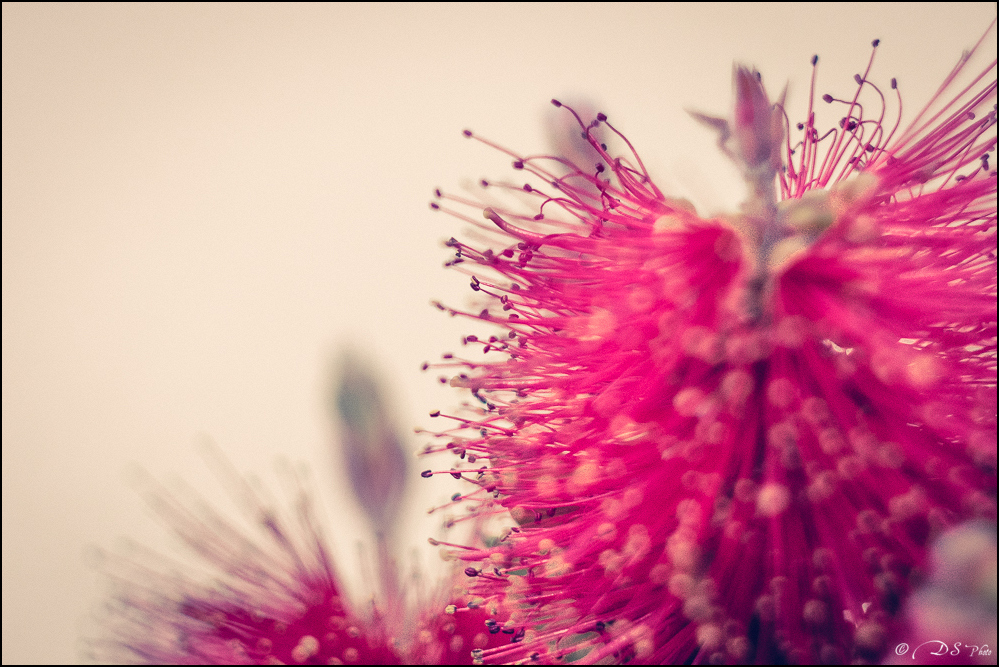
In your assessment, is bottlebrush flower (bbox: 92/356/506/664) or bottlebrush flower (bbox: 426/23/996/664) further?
bottlebrush flower (bbox: 92/356/506/664)

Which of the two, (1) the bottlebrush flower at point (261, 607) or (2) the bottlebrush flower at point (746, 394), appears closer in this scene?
(2) the bottlebrush flower at point (746, 394)

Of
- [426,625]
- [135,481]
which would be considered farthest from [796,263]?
[135,481]

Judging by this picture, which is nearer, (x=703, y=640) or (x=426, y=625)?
(x=703, y=640)

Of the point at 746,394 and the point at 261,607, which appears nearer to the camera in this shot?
the point at 746,394

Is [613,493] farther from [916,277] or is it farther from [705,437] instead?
[916,277]
